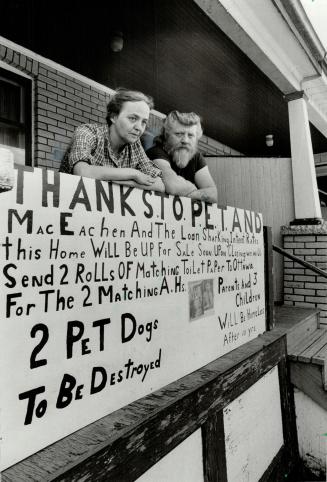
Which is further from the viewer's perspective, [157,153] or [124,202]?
[157,153]

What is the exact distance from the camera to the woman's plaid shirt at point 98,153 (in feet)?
5.81

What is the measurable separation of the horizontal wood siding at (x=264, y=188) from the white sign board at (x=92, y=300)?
9.01 ft

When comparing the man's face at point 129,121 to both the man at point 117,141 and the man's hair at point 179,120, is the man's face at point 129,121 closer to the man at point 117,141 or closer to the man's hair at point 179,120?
the man at point 117,141

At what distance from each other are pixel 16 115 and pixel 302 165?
11.5ft

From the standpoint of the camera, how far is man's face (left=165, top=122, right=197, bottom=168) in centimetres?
237

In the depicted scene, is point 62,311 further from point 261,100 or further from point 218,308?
point 261,100

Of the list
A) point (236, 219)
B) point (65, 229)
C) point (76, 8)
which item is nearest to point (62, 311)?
point (65, 229)

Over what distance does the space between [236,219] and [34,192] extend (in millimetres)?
1474

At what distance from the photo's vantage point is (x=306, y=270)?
4.24 metres

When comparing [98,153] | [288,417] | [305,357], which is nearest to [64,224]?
[98,153]

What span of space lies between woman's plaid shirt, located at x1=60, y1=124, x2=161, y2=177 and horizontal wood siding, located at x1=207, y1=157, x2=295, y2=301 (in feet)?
9.50

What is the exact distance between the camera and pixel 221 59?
4.29 metres

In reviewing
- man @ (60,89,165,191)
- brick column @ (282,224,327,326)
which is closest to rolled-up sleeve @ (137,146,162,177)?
man @ (60,89,165,191)

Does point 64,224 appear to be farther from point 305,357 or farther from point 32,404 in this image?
point 305,357
